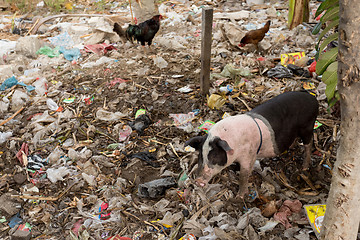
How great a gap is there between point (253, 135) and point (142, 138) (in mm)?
1707

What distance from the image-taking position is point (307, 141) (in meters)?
3.04

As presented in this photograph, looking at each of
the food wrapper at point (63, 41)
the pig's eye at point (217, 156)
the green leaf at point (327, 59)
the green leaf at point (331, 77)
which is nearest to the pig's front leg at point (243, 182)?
the pig's eye at point (217, 156)

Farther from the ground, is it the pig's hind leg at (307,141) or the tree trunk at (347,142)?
the tree trunk at (347,142)

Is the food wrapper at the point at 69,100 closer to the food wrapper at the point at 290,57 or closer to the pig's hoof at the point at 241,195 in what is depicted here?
the pig's hoof at the point at 241,195

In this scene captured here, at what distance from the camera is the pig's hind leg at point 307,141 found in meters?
2.97

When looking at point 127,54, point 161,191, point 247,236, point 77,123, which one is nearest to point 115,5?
point 127,54

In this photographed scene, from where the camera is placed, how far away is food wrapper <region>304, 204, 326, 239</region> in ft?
8.19

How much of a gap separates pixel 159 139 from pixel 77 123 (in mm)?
1294

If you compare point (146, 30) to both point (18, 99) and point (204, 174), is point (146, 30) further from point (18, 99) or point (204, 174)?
point (204, 174)

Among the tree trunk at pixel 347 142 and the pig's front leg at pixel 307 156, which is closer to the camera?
the tree trunk at pixel 347 142

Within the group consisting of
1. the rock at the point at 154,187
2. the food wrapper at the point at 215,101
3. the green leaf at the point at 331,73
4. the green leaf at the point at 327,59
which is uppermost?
the green leaf at the point at 327,59

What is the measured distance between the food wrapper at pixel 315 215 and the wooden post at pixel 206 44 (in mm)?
2321

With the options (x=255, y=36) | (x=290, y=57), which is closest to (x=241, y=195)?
(x=290, y=57)

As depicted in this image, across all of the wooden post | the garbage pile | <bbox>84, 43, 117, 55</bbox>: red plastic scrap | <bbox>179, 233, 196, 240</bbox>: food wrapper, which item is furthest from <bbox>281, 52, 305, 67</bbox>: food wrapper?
<bbox>84, 43, 117, 55</bbox>: red plastic scrap
